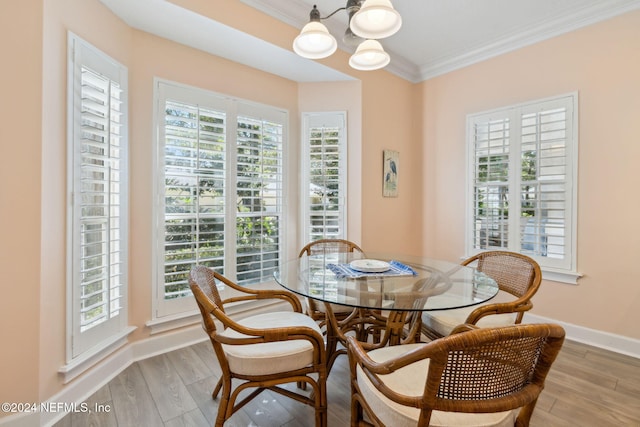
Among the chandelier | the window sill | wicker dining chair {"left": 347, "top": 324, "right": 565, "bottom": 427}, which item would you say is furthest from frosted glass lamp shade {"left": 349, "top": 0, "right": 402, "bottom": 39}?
the window sill

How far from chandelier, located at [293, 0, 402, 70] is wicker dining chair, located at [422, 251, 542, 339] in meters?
1.62

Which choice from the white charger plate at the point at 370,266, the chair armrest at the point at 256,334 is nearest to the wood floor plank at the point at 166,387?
the chair armrest at the point at 256,334

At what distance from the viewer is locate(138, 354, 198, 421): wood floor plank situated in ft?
5.78

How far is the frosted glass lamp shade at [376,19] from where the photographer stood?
4.80 feet

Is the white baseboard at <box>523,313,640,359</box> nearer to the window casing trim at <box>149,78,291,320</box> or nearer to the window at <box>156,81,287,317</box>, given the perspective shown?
the window at <box>156,81,287,317</box>

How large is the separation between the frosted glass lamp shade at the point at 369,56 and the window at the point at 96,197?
5.72ft

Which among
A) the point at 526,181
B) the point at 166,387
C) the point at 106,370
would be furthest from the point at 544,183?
the point at 106,370

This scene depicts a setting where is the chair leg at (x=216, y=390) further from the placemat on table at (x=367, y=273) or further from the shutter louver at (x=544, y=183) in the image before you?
the shutter louver at (x=544, y=183)

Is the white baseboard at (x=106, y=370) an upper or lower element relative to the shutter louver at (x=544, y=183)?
lower

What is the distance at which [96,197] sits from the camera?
1989 mm

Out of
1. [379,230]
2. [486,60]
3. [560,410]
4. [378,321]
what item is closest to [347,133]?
[379,230]

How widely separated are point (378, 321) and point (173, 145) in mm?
2196

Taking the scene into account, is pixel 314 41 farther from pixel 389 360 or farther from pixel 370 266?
pixel 389 360

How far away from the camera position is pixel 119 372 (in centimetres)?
Answer: 214
